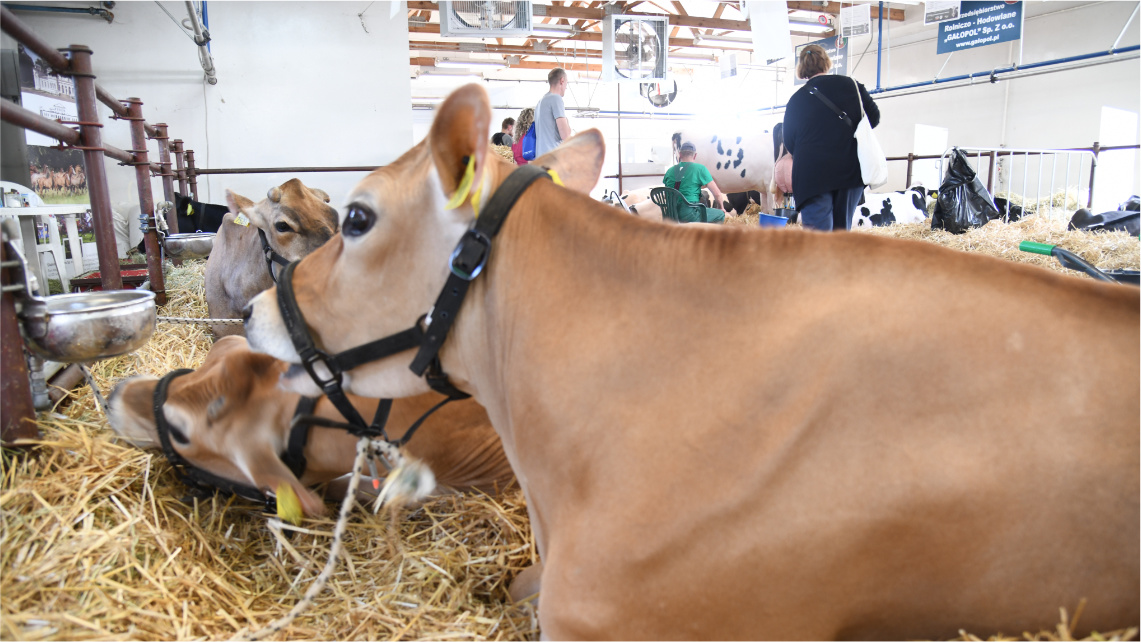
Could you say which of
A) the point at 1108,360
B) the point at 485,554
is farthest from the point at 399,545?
the point at 1108,360

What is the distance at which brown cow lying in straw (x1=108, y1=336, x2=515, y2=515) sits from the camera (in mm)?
1895

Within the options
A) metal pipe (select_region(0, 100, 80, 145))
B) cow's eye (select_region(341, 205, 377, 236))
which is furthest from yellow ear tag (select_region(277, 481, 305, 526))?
metal pipe (select_region(0, 100, 80, 145))

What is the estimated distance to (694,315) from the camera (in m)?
1.27

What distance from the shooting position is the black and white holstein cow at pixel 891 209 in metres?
10.0

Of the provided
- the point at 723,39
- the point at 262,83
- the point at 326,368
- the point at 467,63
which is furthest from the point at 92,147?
the point at 467,63

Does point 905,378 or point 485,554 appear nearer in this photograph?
point 905,378

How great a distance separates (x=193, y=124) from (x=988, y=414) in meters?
10.4

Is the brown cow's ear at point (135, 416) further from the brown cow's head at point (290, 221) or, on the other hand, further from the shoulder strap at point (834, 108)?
the shoulder strap at point (834, 108)

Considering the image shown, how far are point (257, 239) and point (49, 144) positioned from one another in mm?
5876

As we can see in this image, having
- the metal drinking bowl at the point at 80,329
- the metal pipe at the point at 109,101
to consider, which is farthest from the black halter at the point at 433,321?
the metal pipe at the point at 109,101

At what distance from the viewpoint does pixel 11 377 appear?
1722 millimetres

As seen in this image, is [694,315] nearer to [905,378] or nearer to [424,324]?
[905,378]

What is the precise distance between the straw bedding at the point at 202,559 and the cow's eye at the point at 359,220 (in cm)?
94

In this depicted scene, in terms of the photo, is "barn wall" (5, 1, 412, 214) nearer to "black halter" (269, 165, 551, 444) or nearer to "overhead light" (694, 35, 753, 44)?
"black halter" (269, 165, 551, 444)
